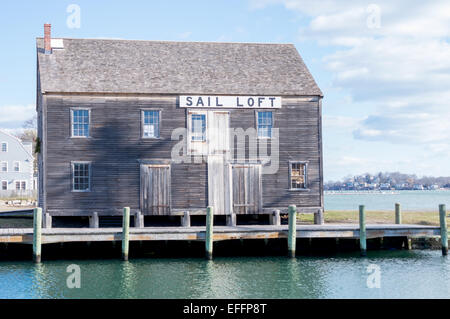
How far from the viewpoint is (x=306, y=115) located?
2842cm

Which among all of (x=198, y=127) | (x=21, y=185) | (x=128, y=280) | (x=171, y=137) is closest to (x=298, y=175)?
(x=198, y=127)

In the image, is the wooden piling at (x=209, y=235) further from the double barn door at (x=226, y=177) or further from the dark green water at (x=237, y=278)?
the double barn door at (x=226, y=177)

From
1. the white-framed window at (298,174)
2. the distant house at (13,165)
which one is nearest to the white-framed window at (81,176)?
the white-framed window at (298,174)

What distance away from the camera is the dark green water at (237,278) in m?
17.7

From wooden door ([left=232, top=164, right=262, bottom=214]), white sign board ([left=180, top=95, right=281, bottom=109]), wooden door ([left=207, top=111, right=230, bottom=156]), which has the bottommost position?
wooden door ([left=232, top=164, right=262, bottom=214])

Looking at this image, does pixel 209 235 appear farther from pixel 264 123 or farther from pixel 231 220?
pixel 264 123

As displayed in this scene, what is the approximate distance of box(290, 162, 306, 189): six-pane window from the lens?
1115 inches

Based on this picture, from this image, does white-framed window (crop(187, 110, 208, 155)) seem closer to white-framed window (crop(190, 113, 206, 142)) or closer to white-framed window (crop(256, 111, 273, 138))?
white-framed window (crop(190, 113, 206, 142))

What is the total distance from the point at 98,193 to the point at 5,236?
572 centimetres

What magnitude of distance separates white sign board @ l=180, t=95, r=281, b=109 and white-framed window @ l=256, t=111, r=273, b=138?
1.19 ft

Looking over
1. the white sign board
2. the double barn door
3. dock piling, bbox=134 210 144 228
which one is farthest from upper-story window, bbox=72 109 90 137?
the white sign board
